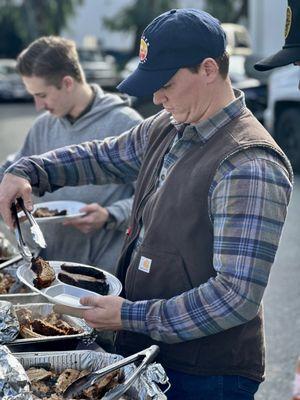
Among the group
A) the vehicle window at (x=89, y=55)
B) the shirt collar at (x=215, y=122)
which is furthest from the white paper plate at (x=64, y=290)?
the vehicle window at (x=89, y=55)

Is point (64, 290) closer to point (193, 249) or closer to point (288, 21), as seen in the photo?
point (193, 249)

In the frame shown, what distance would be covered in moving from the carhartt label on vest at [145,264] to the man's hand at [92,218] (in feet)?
3.41

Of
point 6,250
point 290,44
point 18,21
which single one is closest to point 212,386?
point 290,44

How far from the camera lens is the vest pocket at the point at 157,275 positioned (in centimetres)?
228

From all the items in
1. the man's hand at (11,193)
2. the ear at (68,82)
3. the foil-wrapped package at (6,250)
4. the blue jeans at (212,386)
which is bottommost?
the foil-wrapped package at (6,250)

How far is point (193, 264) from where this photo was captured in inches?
89.0

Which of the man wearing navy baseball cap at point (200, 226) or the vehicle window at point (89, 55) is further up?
the man wearing navy baseball cap at point (200, 226)

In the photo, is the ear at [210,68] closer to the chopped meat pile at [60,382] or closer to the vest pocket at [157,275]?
the vest pocket at [157,275]

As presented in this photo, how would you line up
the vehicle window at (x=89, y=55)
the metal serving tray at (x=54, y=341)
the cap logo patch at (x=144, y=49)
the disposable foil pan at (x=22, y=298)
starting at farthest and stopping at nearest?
the vehicle window at (x=89, y=55) → the disposable foil pan at (x=22, y=298) → the metal serving tray at (x=54, y=341) → the cap logo patch at (x=144, y=49)

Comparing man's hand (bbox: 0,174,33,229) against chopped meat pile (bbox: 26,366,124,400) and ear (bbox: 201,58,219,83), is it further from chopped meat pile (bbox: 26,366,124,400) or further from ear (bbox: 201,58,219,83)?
ear (bbox: 201,58,219,83)

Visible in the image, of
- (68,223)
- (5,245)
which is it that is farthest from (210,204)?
(5,245)

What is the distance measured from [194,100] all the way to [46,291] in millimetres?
800

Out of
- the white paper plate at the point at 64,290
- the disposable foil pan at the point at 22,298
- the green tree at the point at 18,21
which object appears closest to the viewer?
the white paper plate at the point at 64,290

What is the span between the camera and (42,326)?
2.50m
